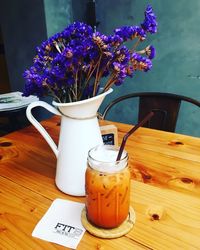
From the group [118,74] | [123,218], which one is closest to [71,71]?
[118,74]

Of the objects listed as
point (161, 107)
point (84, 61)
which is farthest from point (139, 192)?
point (161, 107)

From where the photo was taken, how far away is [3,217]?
2.08 ft

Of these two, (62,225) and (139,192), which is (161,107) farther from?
(62,225)

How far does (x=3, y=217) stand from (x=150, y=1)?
5.85 ft

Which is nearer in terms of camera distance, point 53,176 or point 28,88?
point 28,88

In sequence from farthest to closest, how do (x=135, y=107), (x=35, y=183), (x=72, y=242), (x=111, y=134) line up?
(x=135, y=107) → (x=111, y=134) → (x=35, y=183) → (x=72, y=242)

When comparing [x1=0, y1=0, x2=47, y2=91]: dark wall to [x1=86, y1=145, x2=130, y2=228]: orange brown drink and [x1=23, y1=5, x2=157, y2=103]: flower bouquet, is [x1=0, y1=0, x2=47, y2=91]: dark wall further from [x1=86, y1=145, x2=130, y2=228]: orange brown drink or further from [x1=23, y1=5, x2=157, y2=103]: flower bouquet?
[x1=86, y1=145, x2=130, y2=228]: orange brown drink

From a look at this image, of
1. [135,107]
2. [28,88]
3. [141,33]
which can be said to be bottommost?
[135,107]

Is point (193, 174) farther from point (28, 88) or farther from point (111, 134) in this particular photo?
point (28, 88)

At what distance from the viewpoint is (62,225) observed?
0.60m

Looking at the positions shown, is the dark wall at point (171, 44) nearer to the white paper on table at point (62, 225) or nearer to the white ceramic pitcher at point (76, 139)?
the white ceramic pitcher at point (76, 139)

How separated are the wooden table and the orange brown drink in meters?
0.05

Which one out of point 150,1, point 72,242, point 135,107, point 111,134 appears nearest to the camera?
point 72,242

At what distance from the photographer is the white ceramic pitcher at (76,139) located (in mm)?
631
